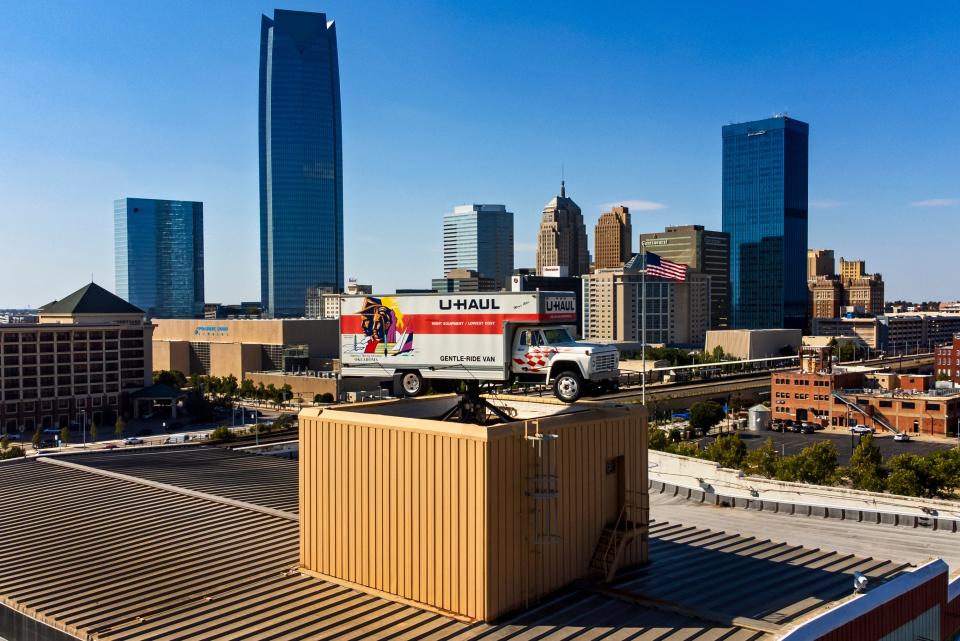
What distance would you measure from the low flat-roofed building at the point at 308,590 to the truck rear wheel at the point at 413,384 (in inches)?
84.2

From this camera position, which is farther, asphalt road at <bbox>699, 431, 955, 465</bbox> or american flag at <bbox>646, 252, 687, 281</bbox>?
asphalt road at <bbox>699, 431, 955, 465</bbox>

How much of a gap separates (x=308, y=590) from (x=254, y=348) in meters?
153

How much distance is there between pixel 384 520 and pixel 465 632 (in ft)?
Result: 9.64

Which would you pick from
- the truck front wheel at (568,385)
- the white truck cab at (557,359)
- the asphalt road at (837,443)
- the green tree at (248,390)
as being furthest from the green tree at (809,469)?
the green tree at (248,390)

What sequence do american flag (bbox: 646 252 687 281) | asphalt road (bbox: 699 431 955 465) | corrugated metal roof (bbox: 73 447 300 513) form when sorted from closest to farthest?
corrugated metal roof (bbox: 73 447 300 513) < american flag (bbox: 646 252 687 281) < asphalt road (bbox: 699 431 955 465)

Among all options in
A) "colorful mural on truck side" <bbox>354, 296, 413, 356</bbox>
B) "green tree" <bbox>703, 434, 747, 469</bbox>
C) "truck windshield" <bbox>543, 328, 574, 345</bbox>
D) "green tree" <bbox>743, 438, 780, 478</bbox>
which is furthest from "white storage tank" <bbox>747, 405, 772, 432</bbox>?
"colorful mural on truck side" <bbox>354, 296, 413, 356</bbox>

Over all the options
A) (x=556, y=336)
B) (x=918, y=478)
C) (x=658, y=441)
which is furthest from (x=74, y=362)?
(x=556, y=336)

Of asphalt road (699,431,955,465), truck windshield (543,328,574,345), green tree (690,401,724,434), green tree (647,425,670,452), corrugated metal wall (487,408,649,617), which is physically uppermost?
truck windshield (543,328,574,345)

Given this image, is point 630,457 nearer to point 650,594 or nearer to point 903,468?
point 650,594

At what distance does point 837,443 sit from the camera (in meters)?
94.5

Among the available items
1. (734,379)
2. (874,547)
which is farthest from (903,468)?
(734,379)

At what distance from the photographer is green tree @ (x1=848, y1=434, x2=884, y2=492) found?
57.9 metres

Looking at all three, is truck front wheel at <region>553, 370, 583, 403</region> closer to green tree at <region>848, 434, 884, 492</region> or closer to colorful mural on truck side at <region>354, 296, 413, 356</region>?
colorful mural on truck side at <region>354, 296, 413, 356</region>

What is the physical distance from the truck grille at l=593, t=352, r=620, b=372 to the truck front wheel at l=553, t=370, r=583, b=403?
0.47 m
